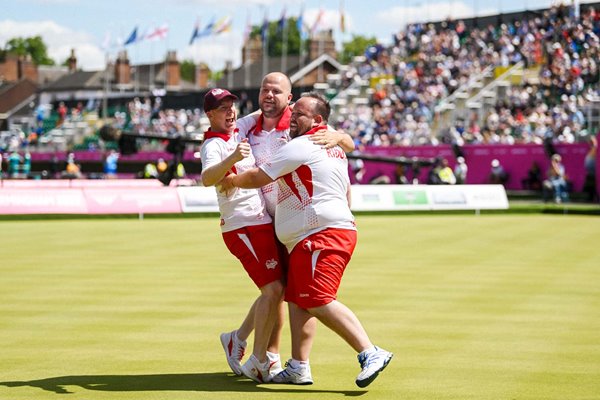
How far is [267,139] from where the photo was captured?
28.1 feet

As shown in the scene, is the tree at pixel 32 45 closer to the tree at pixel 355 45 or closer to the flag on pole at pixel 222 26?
the tree at pixel 355 45

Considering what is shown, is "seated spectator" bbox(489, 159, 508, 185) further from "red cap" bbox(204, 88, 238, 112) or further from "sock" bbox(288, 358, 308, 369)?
"sock" bbox(288, 358, 308, 369)

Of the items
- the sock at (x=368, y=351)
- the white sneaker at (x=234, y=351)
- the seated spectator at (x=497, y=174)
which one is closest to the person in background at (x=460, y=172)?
the seated spectator at (x=497, y=174)

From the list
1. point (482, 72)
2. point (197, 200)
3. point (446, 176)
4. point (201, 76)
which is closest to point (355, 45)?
point (201, 76)

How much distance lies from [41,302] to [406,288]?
4583mm

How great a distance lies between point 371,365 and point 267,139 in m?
1.90

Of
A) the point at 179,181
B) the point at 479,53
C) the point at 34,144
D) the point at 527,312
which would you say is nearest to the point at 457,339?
the point at 527,312

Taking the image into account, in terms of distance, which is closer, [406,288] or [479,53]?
[406,288]

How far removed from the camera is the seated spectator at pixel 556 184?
37.2 m

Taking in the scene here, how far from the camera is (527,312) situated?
1247cm

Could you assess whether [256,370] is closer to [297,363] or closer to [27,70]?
[297,363]

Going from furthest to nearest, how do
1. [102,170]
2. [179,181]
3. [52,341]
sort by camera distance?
1. [102,170]
2. [179,181]
3. [52,341]

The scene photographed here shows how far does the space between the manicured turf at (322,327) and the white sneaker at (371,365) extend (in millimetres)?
162

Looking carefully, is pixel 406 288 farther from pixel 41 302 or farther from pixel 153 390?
pixel 153 390
